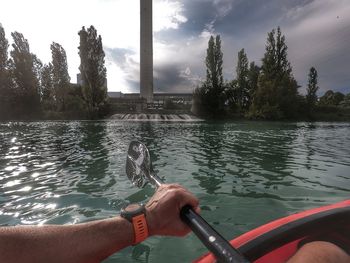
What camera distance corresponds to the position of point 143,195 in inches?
218

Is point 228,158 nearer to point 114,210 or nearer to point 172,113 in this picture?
point 114,210

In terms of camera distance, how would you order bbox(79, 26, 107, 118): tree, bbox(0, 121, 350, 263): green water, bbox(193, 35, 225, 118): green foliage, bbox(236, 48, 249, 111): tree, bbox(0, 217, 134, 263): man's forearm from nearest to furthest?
bbox(0, 217, 134, 263): man's forearm, bbox(0, 121, 350, 263): green water, bbox(79, 26, 107, 118): tree, bbox(193, 35, 225, 118): green foliage, bbox(236, 48, 249, 111): tree

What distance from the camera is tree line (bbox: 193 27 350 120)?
4594cm

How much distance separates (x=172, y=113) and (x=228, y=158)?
37894 millimetres

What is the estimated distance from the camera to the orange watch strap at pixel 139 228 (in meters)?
1.63

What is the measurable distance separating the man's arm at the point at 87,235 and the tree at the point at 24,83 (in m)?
44.4

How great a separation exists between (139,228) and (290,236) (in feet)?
3.46

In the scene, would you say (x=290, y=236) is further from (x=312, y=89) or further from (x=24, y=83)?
(x=312, y=89)

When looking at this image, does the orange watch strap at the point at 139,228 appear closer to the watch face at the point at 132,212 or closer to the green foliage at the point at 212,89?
the watch face at the point at 132,212

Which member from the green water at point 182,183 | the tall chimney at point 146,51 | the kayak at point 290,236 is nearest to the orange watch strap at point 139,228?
the kayak at point 290,236

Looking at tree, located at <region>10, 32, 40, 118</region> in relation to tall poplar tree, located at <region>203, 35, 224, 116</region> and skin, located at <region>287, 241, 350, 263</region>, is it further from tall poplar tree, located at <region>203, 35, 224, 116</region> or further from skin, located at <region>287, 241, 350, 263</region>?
skin, located at <region>287, 241, 350, 263</region>

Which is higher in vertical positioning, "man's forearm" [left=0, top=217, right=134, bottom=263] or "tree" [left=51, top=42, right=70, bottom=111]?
"tree" [left=51, top=42, right=70, bottom=111]

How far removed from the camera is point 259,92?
152ft

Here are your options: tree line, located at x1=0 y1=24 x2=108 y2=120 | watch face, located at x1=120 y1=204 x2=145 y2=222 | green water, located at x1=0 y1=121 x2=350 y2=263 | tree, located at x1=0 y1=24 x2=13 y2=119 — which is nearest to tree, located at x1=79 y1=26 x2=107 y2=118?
tree line, located at x1=0 y1=24 x2=108 y2=120
